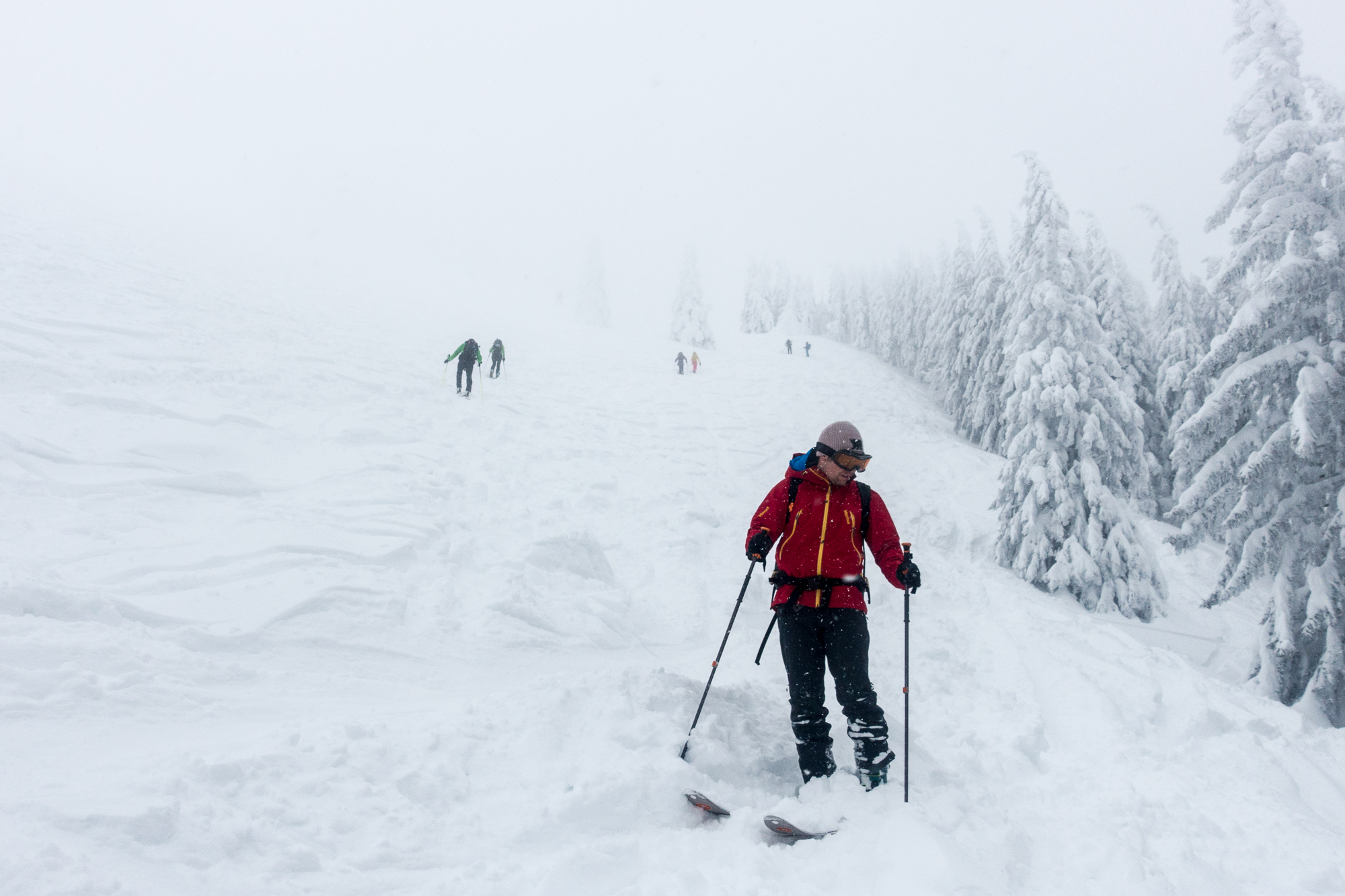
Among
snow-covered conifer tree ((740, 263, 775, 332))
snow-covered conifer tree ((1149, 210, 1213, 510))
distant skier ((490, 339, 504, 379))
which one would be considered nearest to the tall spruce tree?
snow-covered conifer tree ((1149, 210, 1213, 510))

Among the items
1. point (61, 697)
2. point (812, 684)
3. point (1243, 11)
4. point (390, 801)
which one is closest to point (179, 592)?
point (61, 697)

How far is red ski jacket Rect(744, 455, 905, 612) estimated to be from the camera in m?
4.30

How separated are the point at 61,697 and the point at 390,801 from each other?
2224 millimetres

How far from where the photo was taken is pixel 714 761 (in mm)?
4383

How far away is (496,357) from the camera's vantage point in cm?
2078

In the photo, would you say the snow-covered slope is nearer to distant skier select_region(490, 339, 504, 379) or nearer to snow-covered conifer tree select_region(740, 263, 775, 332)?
distant skier select_region(490, 339, 504, 379)

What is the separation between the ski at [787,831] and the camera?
347 centimetres

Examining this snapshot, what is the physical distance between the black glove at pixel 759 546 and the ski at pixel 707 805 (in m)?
1.50

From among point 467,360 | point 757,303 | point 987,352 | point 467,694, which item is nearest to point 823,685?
point 467,694

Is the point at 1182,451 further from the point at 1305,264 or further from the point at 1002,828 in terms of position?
the point at 1002,828

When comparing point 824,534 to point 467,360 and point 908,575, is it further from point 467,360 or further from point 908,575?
point 467,360

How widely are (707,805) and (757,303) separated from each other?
6676 centimetres

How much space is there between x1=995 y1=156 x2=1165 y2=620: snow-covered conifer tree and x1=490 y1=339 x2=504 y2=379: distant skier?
15063 millimetres

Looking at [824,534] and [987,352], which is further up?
[987,352]
